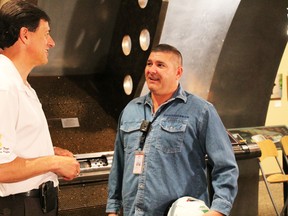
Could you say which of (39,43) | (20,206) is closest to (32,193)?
(20,206)

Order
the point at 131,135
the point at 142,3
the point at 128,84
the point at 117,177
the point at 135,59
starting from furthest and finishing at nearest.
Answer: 1. the point at 128,84
2. the point at 135,59
3. the point at 142,3
4. the point at 117,177
5. the point at 131,135

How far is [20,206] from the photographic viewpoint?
5.32 ft

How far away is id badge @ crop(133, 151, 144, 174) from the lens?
191 cm

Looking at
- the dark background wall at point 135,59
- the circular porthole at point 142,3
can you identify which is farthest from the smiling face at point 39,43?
the circular porthole at point 142,3

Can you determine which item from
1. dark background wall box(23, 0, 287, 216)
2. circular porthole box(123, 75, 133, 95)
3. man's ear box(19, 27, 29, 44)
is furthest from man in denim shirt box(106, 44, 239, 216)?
circular porthole box(123, 75, 133, 95)

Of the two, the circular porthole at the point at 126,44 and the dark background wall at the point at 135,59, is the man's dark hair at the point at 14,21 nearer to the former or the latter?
the dark background wall at the point at 135,59

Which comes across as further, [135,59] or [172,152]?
[135,59]

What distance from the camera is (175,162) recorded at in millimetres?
1883

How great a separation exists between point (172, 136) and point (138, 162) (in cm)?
20

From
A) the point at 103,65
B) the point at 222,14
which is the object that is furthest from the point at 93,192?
the point at 222,14

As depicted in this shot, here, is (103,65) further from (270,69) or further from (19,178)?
(19,178)

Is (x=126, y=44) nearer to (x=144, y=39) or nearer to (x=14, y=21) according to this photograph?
(x=144, y=39)

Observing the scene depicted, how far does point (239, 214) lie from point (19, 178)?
2.85 metres

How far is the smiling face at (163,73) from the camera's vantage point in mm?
1967
